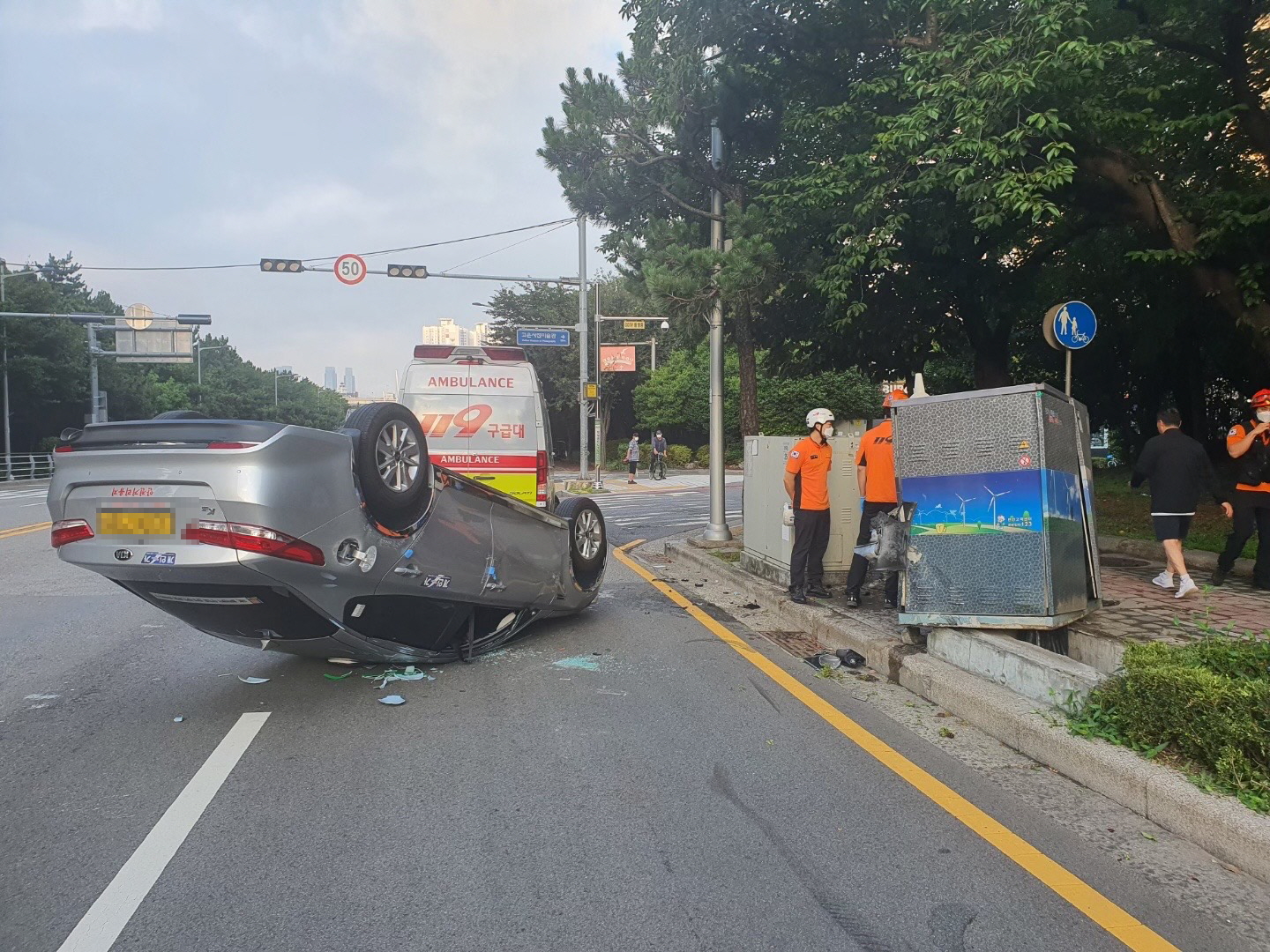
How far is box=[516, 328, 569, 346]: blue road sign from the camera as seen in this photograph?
83.6 feet

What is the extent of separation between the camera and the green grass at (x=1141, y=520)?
10438mm

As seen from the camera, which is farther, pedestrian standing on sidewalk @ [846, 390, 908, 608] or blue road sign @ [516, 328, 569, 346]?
blue road sign @ [516, 328, 569, 346]

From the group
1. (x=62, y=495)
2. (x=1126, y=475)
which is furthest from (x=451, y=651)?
(x=1126, y=475)

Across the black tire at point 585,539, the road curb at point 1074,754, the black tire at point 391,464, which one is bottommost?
the road curb at point 1074,754

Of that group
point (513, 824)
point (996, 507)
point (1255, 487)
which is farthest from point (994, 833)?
point (1255, 487)

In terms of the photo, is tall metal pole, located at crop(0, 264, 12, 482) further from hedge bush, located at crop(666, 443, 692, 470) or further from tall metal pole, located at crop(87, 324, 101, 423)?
hedge bush, located at crop(666, 443, 692, 470)

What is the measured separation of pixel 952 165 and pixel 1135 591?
459 cm

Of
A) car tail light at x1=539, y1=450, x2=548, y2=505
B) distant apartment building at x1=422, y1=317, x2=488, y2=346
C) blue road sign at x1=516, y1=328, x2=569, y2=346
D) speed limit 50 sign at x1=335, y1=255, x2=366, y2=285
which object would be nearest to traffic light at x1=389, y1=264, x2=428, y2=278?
speed limit 50 sign at x1=335, y1=255, x2=366, y2=285

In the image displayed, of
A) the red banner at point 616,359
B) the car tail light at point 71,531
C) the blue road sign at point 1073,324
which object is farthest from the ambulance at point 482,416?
the red banner at point 616,359

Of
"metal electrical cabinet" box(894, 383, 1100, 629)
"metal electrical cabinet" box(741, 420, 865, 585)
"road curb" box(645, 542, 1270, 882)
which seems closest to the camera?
"road curb" box(645, 542, 1270, 882)

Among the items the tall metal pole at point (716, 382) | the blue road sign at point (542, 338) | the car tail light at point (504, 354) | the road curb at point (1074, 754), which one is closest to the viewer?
the road curb at point (1074, 754)

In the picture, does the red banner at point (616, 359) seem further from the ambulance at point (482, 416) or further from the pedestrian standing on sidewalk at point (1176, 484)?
the pedestrian standing on sidewalk at point (1176, 484)

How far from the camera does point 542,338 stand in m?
26.0

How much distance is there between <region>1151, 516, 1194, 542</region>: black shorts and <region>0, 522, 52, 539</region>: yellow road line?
16.2 metres
